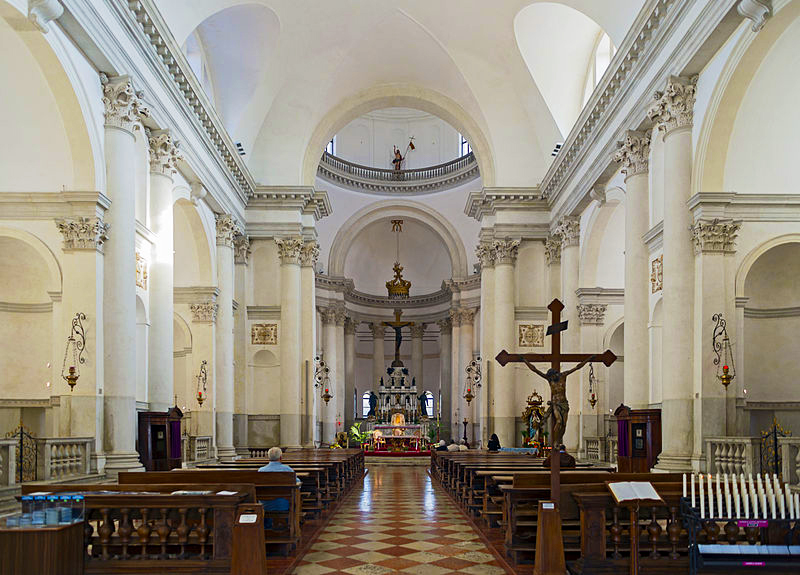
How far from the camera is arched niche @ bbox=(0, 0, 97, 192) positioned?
Answer: 13.0 metres

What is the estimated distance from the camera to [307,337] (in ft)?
96.2

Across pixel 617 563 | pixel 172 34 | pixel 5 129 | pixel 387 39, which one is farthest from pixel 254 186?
pixel 617 563

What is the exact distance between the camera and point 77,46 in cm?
1366

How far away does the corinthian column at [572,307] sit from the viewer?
976 inches

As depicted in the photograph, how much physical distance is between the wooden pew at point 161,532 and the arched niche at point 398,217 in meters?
33.7

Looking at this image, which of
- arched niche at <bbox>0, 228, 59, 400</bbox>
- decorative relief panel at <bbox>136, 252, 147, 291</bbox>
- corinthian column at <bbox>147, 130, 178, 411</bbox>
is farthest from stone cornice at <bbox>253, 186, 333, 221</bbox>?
arched niche at <bbox>0, 228, 59, 400</bbox>

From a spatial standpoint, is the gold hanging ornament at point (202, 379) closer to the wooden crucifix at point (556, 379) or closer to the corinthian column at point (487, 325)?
the corinthian column at point (487, 325)

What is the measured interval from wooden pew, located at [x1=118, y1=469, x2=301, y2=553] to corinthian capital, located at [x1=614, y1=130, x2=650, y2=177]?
1105 centimetres

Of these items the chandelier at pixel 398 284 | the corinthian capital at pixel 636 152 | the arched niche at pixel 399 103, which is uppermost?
the arched niche at pixel 399 103

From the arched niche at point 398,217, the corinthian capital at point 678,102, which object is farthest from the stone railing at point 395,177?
the corinthian capital at point 678,102

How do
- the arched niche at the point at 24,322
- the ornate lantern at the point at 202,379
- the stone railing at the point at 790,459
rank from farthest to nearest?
the ornate lantern at the point at 202,379 < the arched niche at the point at 24,322 < the stone railing at the point at 790,459

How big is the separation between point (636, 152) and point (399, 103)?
46.5ft

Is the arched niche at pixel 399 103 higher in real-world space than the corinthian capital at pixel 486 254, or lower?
higher

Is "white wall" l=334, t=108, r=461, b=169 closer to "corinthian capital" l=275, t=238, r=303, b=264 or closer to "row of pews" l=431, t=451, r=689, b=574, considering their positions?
"corinthian capital" l=275, t=238, r=303, b=264
